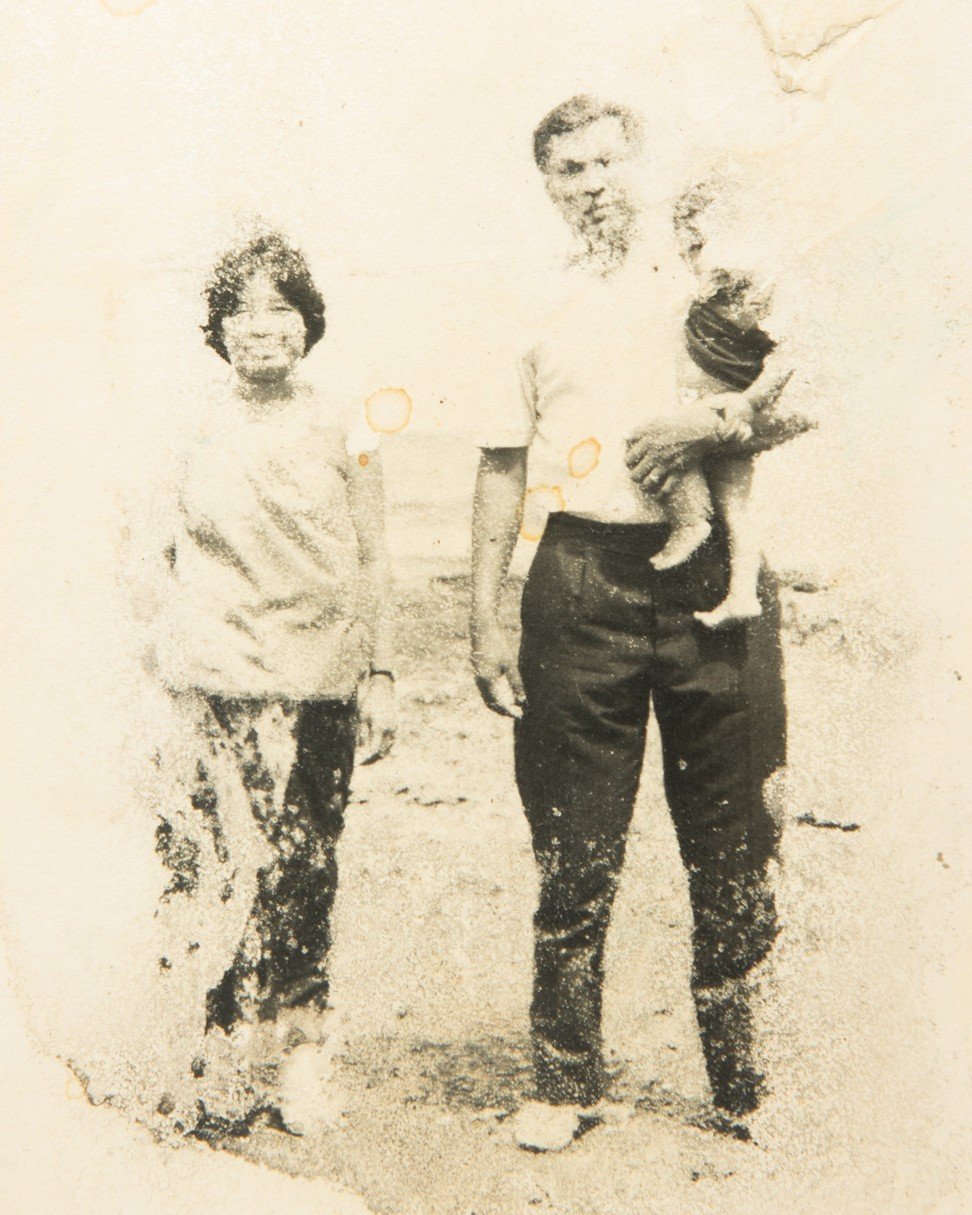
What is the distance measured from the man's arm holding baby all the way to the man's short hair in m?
0.54

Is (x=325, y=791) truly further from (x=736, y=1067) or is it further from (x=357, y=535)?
(x=736, y=1067)

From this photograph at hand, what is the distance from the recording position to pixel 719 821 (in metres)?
2.07

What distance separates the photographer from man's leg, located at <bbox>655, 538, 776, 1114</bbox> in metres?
2.06

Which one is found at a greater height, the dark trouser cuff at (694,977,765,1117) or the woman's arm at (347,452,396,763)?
the woman's arm at (347,452,396,763)

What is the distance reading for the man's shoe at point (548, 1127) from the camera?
2.08 metres

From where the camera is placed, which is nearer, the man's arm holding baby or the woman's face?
the man's arm holding baby

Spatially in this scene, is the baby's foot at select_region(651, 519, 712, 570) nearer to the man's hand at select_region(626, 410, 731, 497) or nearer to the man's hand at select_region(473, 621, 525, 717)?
the man's hand at select_region(626, 410, 731, 497)

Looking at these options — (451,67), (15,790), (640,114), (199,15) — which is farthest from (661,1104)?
(199,15)

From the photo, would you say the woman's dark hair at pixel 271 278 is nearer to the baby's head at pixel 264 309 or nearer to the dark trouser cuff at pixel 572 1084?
the baby's head at pixel 264 309

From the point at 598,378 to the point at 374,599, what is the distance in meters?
0.63

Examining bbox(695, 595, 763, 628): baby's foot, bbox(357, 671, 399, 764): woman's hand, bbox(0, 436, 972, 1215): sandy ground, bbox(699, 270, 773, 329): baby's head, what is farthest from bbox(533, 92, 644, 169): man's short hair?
bbox(357, 671, 399, 764): woman's hand

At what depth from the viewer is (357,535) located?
2.15 metres

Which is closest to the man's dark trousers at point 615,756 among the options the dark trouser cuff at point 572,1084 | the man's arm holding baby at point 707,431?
the dark trouser cuff at point 572,1084

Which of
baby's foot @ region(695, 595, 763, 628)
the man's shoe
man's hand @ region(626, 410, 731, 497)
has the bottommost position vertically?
the man's shoe
